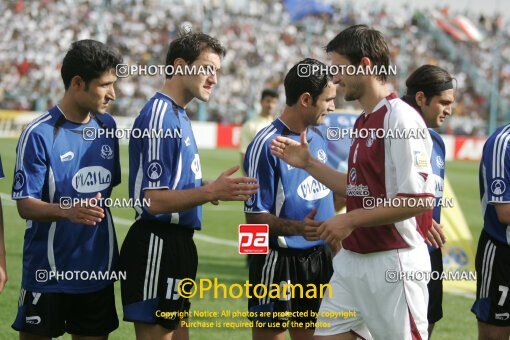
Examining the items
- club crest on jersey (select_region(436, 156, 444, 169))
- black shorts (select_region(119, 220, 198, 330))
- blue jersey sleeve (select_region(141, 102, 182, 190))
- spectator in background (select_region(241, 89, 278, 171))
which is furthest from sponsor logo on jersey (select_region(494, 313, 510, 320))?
spectator in background (select_region(241, 89, 278, 171))

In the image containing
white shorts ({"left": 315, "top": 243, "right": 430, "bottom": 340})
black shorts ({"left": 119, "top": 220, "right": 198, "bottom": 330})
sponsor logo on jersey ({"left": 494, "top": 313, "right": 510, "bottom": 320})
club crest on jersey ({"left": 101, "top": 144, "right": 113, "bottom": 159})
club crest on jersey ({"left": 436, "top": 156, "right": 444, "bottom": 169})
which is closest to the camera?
white shorts ({"left": 315, "top": 243, "right": 430, "bottom": 340})

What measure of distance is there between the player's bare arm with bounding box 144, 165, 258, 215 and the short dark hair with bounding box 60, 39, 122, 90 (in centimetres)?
82

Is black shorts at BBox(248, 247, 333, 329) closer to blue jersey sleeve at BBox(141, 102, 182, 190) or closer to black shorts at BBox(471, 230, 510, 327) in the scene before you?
blue jersey sleeve at BBox(141, 102, 182, 190)

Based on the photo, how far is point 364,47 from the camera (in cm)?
450

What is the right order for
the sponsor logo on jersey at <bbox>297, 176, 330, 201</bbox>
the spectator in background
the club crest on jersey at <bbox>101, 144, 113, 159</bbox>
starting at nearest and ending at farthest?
the club crest on jersey at <bbox>101, 144, 113, 159</bbox> → the sponsor logo on jersey at <bbox>297, 176, 330, 201</bbox> → the spectator in background

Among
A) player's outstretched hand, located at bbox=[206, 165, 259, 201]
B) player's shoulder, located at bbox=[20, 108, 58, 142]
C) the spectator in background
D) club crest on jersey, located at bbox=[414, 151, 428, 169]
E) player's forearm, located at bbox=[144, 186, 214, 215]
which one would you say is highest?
→ the spectator in background

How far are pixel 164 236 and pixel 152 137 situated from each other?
58 centimetres

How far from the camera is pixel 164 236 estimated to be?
4.75 meters

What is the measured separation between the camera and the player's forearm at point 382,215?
412 cm

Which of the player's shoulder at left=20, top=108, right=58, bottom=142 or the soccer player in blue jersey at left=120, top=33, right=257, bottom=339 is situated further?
the player's shoulder at left=20, top=108, right=58, bottom=142

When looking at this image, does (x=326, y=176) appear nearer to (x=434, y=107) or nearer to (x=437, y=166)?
A: (x=437, y=166)

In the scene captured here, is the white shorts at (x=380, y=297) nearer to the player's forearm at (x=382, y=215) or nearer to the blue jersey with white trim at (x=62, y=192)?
the player's forearm at (x=382, y=215)

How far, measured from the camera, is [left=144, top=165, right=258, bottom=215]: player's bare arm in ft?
14.8

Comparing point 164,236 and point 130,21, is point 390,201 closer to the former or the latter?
point 164,236
